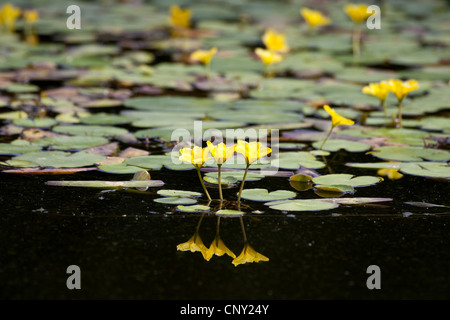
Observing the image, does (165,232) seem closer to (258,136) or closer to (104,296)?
(104,296)

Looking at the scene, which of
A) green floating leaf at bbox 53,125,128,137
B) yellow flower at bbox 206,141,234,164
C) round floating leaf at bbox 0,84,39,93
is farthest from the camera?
round floating leaf at bbox 0,84,39,93

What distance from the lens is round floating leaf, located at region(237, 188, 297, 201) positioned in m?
1.69

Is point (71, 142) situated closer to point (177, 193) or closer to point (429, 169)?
point (177, 193)

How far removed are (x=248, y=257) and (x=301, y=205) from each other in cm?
30

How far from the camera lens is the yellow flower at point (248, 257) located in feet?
4.49

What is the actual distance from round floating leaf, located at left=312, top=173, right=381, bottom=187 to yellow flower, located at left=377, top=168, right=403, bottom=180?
0.06 metres

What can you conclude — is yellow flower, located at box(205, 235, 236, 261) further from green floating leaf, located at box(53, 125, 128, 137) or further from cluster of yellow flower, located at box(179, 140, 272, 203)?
green floating leaf, located at box(53, 125, 128, 137)

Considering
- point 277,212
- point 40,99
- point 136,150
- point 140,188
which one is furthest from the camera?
point 40,99

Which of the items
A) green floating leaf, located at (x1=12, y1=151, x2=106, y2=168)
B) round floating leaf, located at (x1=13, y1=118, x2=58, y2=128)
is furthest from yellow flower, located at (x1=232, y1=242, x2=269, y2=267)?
round floating leaf, located at (x1=13, y1=118, x2=58, y2=128)

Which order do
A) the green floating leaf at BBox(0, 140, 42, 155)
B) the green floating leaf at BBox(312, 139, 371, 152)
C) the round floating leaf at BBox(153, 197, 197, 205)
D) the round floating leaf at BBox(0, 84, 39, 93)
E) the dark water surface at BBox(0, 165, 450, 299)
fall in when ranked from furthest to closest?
the round floating leaf at BBox(0, 84, 39, 93)
the green floating leaf at BBox(312, 139, 371, 152)
the green floating leaf at BBox(0, 140, 42, 155)
the round floating leaf at BBox(153, 197, 197, 205)
the dark water surface at BBox(0, 165, 450, 299)

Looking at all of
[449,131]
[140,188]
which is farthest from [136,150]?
[449,131]

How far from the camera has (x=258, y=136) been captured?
7.62 feet

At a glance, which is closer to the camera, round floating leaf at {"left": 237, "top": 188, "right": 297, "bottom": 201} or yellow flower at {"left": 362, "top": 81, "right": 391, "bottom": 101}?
round floating leaf at {"left": 237, "top": 188, "right": 297, "bottom": 201}
